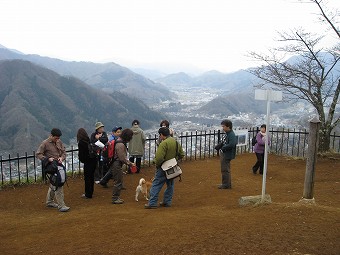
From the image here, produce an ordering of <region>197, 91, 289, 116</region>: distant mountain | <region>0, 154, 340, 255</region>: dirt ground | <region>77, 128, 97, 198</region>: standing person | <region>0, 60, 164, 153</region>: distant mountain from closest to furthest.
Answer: <region>0, 154, 340, 255</region>: dirt ground → <region>77, 128, 97, 198</region>: standing person → <region>0, 60, 164, 153</region>: distant mountain → <region>197, 91, 289, 116</region>: distant mountain

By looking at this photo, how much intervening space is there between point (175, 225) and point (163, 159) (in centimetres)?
169

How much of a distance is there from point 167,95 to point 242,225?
7988 cm

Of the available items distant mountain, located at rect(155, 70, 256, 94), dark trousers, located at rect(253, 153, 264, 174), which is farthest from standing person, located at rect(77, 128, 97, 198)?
distant mountain, located at rect(155, 70, 256, 94)

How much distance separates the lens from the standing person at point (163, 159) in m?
6.36

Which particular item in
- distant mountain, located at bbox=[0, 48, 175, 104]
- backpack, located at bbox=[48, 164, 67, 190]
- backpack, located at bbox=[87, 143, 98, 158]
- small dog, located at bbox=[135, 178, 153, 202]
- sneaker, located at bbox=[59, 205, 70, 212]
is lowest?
sneaker, located at bbox=[59, 205, 70, 212]

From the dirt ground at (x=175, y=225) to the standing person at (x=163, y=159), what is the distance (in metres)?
0.24

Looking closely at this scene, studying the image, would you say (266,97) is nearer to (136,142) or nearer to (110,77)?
(136,142)

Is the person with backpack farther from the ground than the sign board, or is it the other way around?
the sign board

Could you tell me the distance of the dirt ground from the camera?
164 inches

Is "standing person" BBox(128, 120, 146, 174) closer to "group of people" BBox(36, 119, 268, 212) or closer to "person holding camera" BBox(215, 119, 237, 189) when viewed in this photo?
"group of people" BBox(36, 119, 268, 212)

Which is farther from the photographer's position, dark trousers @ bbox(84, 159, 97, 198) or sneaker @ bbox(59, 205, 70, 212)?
dark trousers @ bbox(84, 159, 97, 198)

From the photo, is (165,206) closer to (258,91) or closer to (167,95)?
(258,91)

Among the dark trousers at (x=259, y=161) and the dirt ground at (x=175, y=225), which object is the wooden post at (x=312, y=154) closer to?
the dirt ground at (x=175, y=225)

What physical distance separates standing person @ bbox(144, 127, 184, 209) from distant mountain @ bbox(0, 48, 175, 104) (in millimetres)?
62254
